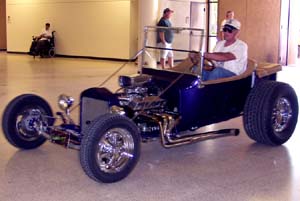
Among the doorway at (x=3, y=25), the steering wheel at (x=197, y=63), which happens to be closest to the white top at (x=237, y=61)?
the steering wheel at (x=197, y=63)

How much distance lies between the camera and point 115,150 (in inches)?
147

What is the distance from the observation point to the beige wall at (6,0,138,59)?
16.3 meters

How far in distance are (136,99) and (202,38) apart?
90 cm

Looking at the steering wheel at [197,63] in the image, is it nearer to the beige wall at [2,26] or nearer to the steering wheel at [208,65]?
the steering wheel at [208,65]

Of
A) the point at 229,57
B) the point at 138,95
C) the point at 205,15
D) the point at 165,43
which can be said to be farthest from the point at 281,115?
the point at 205,15

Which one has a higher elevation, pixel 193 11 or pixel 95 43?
pixel 193 11

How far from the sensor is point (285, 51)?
15539mm

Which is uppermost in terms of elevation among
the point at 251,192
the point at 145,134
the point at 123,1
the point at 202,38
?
the point at 123,1

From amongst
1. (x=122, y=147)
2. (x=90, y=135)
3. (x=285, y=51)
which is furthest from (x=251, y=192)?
(x=285, y=51)

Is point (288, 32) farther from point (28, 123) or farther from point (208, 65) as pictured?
point (28, 123)

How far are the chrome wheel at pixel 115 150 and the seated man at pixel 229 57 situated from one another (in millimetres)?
1299

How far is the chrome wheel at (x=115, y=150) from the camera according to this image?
12.0 feet

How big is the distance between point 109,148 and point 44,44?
14671 mm

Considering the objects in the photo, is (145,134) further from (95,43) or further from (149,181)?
(95,43)
